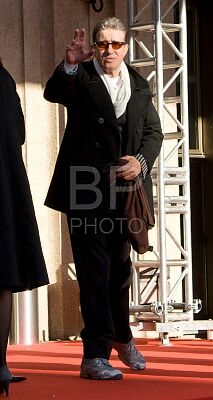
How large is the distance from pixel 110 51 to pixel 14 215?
4.13ft

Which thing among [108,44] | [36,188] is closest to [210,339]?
[36,188]

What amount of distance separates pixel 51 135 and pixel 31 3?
1213 millimetres

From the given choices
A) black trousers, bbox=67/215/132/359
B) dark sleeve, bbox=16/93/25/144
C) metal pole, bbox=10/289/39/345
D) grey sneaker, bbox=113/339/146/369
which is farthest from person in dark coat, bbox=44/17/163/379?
metal pole, bbox=10/289/39/345

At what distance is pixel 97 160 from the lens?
6723 millimetres

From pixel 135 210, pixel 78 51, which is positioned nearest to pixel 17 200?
pixel 135 210

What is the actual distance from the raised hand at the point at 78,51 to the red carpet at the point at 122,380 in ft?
5.86

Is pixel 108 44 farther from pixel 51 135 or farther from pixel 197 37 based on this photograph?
pixel 197 37

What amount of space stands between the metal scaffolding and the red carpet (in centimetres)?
83

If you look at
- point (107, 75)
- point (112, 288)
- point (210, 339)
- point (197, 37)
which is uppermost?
point (197, 37)

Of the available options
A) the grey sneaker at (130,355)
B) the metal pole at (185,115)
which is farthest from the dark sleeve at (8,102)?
the metal pole at (185,115)

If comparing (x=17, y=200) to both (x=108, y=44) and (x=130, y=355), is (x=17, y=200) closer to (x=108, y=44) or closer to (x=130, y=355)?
(x=108, y=44)

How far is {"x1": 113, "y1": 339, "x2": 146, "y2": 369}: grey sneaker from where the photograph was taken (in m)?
7.09

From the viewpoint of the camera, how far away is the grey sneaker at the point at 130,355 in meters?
7.09

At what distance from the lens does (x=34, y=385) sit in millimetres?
6461
